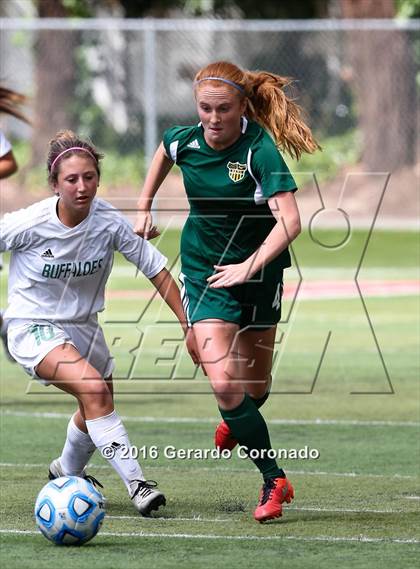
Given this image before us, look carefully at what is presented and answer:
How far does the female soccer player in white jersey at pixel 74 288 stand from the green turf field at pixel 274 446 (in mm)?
420

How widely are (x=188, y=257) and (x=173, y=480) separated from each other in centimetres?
129

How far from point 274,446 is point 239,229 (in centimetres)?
199

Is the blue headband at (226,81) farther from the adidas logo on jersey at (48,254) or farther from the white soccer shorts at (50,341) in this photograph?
the white soccer shorts at (50,341)

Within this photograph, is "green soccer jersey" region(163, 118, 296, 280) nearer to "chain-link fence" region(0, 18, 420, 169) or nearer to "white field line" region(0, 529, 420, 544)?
"white field line" region(0, 529, 420, 544)

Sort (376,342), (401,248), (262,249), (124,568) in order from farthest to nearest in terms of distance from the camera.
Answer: (401,248)
(376,342)
(262,249)
(124,568)

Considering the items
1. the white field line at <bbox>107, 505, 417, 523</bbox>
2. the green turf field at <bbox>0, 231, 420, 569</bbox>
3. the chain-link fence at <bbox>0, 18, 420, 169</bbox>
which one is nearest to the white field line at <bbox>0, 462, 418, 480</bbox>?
the green turf field at <bbox>0, 231, 420, 569</bbox>

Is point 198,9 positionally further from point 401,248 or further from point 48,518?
point 48,518

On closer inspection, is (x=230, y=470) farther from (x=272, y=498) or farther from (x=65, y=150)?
(x=65, y=150)

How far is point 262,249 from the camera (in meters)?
6.54

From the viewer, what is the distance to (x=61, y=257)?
6871 mm

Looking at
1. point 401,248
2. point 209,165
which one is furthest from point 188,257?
point 401,248

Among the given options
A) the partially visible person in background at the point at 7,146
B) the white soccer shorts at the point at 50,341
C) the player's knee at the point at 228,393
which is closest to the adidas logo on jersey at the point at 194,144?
the white soccer shorts at the point at 50,341

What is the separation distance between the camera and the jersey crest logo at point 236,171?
6723mm

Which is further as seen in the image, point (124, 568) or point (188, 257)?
point (188, 257)
